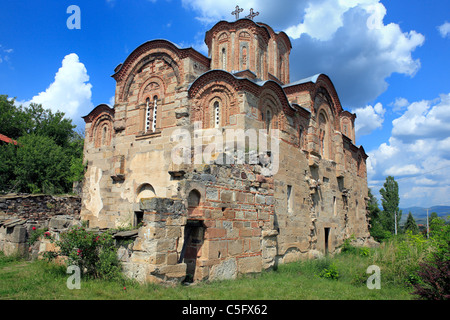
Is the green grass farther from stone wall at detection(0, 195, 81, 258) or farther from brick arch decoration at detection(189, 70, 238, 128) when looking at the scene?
brick arch decoration at detection(189, 70, 238, 128)

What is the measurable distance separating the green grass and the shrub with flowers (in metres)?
0.30

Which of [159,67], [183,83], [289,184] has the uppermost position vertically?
[159,67]

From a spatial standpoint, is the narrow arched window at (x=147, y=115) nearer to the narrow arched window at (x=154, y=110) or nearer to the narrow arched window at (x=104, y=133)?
the narrow arched window at (x=154, y=110)

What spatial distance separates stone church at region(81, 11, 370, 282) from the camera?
7.13m

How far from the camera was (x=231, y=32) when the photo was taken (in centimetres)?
1498

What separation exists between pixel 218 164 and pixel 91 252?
11.0 feet

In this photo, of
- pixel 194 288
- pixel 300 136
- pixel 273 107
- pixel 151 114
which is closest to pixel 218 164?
pixel 194 288

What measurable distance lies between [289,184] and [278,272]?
391cm

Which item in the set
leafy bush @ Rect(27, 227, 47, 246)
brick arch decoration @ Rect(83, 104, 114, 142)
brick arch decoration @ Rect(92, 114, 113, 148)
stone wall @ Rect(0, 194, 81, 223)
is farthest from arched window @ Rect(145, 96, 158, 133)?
stone wall @ Rect(0, 194, 81, 223)

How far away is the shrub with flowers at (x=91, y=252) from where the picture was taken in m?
6.50

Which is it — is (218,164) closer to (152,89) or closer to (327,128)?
(152,89)

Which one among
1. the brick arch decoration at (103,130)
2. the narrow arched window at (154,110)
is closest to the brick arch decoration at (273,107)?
the narrow arched window at (154,110)

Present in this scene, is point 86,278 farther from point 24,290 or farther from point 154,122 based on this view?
point 154,122
